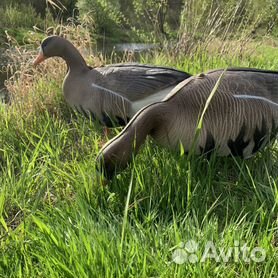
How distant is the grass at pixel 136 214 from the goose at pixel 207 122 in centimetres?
10

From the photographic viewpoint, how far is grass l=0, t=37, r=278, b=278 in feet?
5.12

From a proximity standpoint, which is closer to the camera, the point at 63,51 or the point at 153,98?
the point at 153,98

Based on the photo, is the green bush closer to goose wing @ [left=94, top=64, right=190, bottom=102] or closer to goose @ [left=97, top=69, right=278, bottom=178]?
goose wing @ [left=94, top=64, right=190, bottom=102]

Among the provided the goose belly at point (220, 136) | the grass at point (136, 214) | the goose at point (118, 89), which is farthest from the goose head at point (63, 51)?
the goose belly at point (220, 136)

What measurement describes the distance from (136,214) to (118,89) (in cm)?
120

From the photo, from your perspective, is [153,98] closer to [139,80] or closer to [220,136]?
[139,80]

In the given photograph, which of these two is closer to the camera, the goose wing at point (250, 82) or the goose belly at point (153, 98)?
the goose wing at point (250, 82)

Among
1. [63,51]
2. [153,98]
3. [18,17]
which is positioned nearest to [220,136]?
[153,98]

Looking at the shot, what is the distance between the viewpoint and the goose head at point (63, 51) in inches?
128

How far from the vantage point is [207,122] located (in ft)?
6.88

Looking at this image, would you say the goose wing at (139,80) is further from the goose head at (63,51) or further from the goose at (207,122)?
the goose at (207,122)

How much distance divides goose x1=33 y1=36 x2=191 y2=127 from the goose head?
0.12m

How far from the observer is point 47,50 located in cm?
342

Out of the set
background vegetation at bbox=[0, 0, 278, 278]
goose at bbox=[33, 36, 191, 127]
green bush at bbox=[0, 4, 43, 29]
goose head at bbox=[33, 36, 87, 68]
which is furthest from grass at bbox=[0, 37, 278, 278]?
green bush at bbox=[0, 4, 43, 29]
